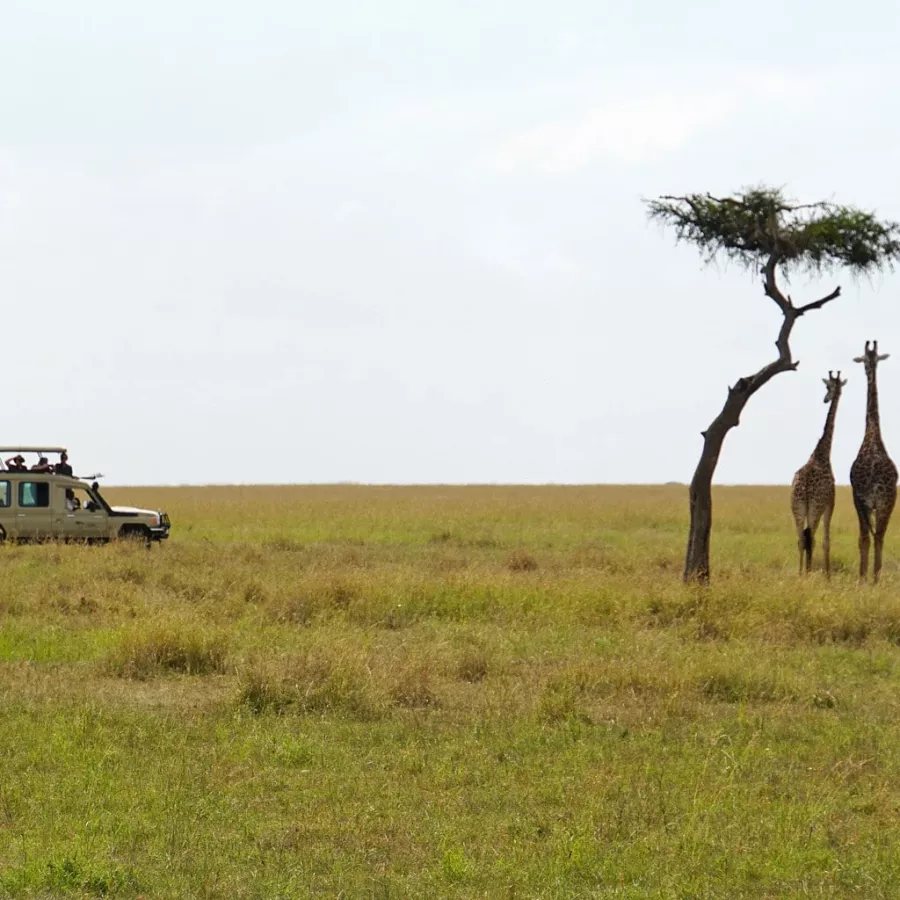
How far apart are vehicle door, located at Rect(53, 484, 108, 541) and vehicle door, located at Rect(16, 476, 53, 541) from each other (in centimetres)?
15

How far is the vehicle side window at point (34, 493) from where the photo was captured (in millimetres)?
25438

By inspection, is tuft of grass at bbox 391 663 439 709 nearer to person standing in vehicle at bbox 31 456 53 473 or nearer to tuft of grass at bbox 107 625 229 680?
tuft of grass at bbox 107 625 229 680

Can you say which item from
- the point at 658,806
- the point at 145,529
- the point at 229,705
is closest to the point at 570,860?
the point at 658,806

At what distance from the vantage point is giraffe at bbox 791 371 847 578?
→ 2044 cm

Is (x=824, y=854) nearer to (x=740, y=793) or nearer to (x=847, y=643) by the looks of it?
(x=740, y=793)

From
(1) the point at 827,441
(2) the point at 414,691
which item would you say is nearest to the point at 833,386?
(1) the point at 827,441

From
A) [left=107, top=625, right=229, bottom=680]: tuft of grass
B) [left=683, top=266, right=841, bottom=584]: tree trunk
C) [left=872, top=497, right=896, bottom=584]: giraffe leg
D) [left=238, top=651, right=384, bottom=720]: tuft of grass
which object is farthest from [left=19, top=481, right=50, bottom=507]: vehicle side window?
[left=238, top=651, right=384, bottom=720]: tuft of grass

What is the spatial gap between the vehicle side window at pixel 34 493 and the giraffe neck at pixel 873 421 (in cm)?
1448

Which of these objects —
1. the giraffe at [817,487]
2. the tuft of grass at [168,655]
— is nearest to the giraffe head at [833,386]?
the giraffe at [817,487]

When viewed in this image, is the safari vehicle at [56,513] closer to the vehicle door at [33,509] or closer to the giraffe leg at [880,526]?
the vehicle door at [33,509]

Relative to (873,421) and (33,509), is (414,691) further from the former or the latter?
(33,509)

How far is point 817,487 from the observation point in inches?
807

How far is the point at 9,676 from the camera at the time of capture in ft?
36.7

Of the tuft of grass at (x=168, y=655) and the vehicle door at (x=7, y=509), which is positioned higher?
the vehicle door at (x=7, y=509)
